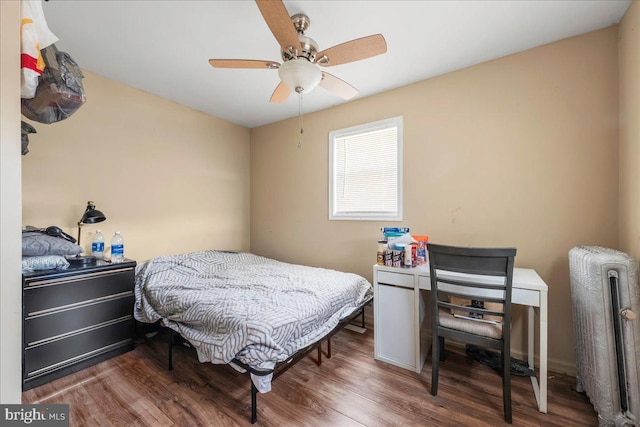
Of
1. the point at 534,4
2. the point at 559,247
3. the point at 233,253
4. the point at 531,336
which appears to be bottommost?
the point at 531,336

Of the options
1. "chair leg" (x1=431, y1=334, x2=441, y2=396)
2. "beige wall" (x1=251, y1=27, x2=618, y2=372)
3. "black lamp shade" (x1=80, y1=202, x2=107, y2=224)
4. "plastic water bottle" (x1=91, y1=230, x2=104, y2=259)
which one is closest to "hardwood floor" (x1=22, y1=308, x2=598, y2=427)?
"chair leg" (x1=431, y1=334, x2=441, y2=396)

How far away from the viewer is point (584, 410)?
62.3 inches

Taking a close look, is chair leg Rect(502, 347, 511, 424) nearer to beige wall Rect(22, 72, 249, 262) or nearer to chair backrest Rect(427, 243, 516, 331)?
chair backrest Rect(427, 243, 516, 331)

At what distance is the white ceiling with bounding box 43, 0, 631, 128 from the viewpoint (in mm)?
1660

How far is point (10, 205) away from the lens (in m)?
0.75

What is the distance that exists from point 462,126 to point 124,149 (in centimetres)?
343

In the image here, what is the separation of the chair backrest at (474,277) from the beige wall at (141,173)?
2.92m

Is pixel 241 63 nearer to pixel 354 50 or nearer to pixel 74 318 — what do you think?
pixel 354 50

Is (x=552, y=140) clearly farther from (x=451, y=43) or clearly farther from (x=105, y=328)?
(x=105, y=328)

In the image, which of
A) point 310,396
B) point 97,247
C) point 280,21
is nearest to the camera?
point 280,21

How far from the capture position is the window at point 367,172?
2.77m

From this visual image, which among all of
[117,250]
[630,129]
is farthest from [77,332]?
[630,129]

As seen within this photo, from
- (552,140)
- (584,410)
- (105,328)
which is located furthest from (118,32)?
(584,410)

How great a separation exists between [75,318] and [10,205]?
5.75 ft
